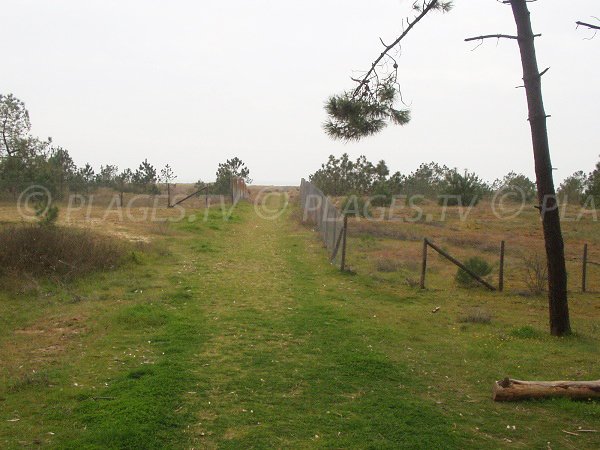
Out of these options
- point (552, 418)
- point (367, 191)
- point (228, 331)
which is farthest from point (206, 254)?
point (367, 191)

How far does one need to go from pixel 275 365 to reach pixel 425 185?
167 feet

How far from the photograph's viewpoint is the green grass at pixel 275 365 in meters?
5.30

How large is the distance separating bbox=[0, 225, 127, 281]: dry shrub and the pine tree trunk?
29.2 feet

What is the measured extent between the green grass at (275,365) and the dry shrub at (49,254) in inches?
17.4

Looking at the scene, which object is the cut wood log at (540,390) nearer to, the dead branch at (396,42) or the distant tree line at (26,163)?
the dead branch at (396,42)

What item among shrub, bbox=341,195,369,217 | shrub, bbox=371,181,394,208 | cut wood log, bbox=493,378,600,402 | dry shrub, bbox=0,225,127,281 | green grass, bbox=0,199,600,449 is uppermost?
shrub, bbox=371,181,394,208

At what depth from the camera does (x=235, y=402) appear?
5977 mm

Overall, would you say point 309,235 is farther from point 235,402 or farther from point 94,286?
point 235,402

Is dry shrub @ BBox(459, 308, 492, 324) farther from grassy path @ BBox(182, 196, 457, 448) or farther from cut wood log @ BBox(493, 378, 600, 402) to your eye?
cut wood log @ BBox(493, 378, 600, 402)

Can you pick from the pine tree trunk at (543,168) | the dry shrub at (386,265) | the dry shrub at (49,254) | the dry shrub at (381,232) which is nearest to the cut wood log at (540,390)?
the pine tree trunk at (543,168)

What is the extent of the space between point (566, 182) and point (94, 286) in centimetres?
4488

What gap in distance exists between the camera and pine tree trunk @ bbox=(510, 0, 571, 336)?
892cm

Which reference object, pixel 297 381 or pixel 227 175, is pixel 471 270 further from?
pixel 227 175

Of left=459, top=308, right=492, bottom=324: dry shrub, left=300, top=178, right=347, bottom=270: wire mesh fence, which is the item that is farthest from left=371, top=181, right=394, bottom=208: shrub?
left=459, top=308, right=492, bottom=324: dry shrub
